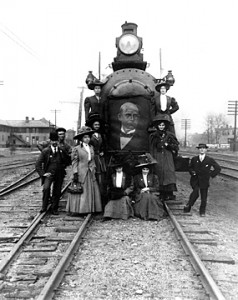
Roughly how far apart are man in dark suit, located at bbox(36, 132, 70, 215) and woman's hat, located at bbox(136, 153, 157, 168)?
1654mm

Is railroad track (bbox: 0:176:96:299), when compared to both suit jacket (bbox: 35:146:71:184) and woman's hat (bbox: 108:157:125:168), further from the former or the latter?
woman's hat (bbox: 108:157:125:168)

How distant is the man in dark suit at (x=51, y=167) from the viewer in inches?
300

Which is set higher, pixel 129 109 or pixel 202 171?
pixel 129 109

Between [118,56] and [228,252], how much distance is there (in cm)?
547

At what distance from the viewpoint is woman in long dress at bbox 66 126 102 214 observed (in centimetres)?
730

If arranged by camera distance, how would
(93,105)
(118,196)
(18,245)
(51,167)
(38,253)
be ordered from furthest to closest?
(93,105) < (51,167) < (118,196) < (18,245) < (38,253)

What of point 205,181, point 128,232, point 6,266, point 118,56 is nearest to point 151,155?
point 205,181

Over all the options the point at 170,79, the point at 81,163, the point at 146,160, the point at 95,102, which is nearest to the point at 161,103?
the point at 170,79

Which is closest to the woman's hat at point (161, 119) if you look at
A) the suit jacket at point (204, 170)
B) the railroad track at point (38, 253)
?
the suit jacket at point (204, 170)

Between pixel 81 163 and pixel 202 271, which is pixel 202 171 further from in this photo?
pixel 202 271

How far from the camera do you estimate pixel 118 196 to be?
23.7 ft

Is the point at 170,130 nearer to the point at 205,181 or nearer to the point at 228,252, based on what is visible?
the point at 205,181

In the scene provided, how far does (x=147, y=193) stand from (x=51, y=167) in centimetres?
212

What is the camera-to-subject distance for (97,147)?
25.2ft
